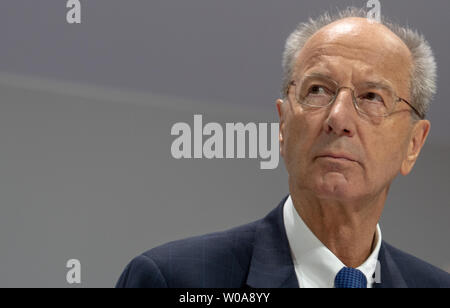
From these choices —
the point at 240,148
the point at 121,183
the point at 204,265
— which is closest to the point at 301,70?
the point at 204,265

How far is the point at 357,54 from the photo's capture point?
1168mm

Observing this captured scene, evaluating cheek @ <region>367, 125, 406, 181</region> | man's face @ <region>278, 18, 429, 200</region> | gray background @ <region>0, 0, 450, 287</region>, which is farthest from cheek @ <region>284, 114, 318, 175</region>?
gray background @ <region>0, 0, 450, 287</region>

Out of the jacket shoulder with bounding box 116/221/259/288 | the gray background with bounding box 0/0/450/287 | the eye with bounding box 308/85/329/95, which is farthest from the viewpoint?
the gray background with bounding box 0/0/450/287

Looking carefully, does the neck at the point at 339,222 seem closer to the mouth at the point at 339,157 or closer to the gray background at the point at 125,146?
the mouth at the point at 339,157

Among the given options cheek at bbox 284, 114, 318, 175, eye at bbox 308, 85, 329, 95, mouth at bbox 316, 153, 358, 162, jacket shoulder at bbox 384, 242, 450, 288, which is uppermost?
eye at bbox 308, 85, 329, 95

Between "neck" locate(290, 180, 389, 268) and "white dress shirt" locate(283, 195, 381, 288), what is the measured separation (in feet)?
0.05

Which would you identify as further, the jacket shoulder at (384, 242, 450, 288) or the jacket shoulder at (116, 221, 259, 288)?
the jacket shoulder at (384, 242, 450, 288)

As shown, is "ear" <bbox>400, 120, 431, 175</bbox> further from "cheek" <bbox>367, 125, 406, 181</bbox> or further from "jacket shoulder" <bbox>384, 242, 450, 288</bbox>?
"jacket shoulder" <bbox>384, 242, 450, 288</bbox>

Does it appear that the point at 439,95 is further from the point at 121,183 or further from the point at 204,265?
the point at 204,265

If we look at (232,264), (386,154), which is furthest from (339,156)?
(232,264)

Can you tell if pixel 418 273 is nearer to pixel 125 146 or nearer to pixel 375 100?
pixel 375 100

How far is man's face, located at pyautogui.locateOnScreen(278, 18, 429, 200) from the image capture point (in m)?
1.11

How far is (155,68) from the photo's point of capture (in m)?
2.46
